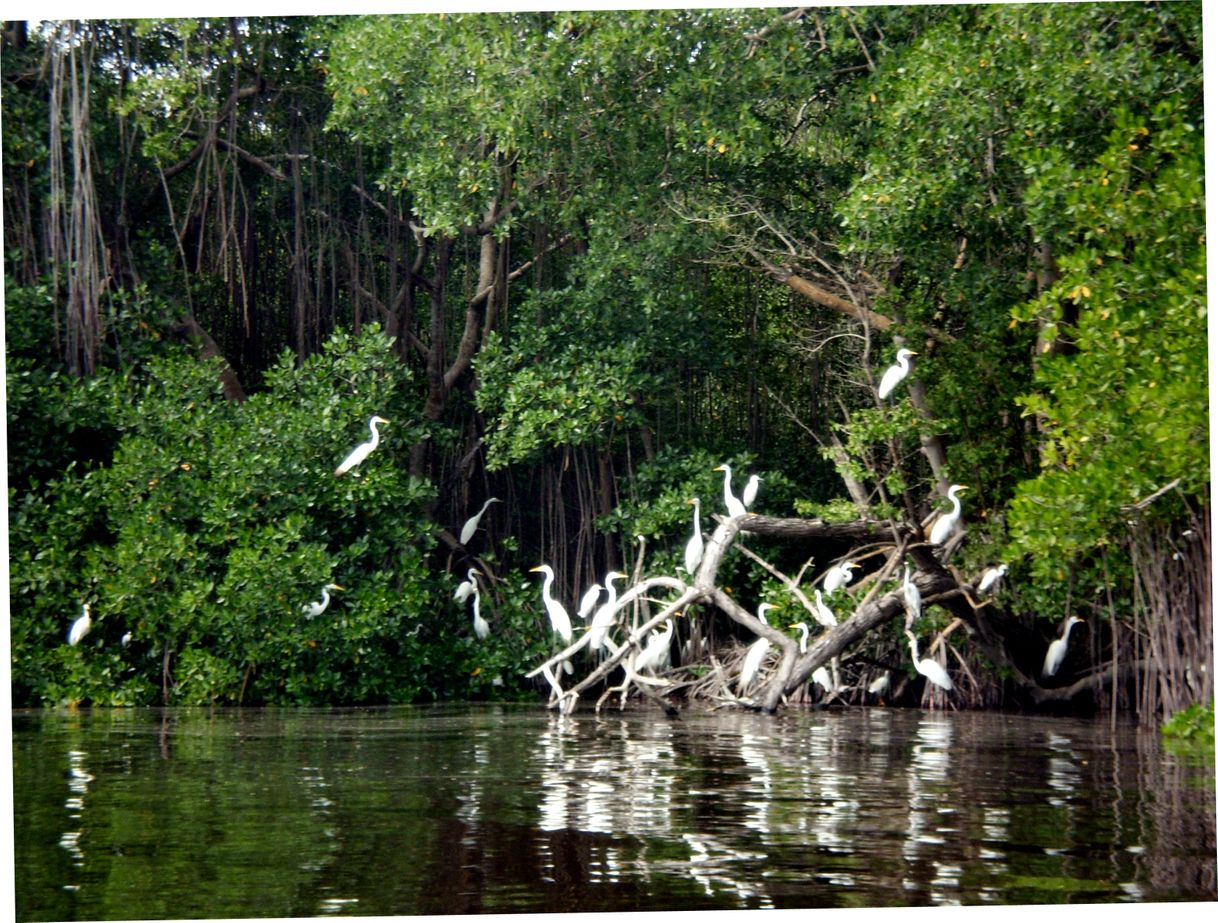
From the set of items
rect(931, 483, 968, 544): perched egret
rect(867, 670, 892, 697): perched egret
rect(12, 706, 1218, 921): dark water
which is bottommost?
rect(12, 706, 1218, 921): dark water

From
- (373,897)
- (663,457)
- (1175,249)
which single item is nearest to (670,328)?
(663,457)

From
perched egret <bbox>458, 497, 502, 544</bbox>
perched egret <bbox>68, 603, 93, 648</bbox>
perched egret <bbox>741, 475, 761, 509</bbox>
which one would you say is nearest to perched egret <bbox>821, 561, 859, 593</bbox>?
perched egret <bbox>741, 475, 761, 509</bbox>

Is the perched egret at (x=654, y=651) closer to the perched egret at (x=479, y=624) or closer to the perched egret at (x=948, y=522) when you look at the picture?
the perched egret at (x=479, y=624)

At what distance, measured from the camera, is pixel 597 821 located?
16.7 feet

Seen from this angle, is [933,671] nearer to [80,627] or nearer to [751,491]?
[751,491]

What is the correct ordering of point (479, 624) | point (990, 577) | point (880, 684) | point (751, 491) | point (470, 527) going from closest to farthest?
point (990, 577), point (880, 684), point (751, 491), point (479, 624), point (470, 527)

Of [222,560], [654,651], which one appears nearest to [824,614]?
[654,651]

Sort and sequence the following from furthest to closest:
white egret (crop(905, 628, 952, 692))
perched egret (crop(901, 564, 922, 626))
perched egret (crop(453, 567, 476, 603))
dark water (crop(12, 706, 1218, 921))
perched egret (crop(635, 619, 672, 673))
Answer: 1. perched egret (crop(453, 567, 476, 603))
2. perched egret (crop(635, 619, 672, 673))
3. white egret (crop(905, 628, 952, 692))
4. perched egret (crop(901, 564, 922, 626))
5. dark water (crop(12, 706, 1218, 921))

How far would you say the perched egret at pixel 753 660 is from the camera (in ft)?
29.8

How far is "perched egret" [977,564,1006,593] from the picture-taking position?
28.4ft

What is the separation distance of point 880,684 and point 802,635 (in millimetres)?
778

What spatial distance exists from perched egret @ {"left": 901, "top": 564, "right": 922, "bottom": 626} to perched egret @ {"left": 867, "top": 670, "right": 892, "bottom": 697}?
1249 millimetres

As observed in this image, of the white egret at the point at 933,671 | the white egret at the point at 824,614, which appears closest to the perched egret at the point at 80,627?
the white egret at the point at 824,614

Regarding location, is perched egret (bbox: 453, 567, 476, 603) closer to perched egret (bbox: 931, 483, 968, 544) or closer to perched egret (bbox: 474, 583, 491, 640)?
perched egret (bbox: 474, 583, 491, 640)
